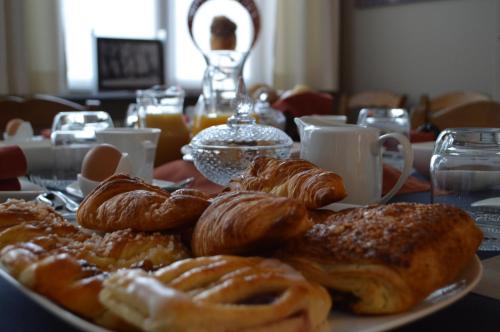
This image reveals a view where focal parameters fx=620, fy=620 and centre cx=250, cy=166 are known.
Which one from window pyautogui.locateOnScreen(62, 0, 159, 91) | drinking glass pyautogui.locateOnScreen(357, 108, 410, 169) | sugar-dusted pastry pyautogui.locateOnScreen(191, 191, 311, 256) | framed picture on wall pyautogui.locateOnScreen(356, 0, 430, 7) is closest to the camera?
sugar-dusted pastry pyautogui.locateOnScreen(191, 191, 311, 256)

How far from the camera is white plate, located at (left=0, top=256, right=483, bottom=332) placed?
15.0 inches

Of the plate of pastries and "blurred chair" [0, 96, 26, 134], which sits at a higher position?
"blurred chair" [0, 96, 26, 134]

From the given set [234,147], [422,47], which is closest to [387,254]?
[234,147]

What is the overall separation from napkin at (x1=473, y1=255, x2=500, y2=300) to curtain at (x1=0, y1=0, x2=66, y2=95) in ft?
9.41

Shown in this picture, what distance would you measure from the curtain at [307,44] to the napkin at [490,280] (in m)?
3.67

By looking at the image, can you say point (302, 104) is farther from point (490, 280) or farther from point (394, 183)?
point (490, 280)

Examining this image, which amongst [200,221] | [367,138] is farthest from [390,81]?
[200,221]

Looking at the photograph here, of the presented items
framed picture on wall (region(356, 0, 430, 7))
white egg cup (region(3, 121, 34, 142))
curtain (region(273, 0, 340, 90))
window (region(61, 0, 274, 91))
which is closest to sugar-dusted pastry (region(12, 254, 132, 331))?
white egg cup (region(3, 121, 34, 142))

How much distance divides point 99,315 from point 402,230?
219 mm

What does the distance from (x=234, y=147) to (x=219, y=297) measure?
56 cm

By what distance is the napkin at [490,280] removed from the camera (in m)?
0.52

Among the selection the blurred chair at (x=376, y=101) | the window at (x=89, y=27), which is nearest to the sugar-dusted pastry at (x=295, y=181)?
the window at (x=89, y=27)

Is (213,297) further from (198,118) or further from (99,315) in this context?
(198,118)

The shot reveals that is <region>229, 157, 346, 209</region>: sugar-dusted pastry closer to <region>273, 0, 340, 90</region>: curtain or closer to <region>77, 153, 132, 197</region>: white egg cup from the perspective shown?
<region>77, 153, 132, 197</region>: white egg cup
